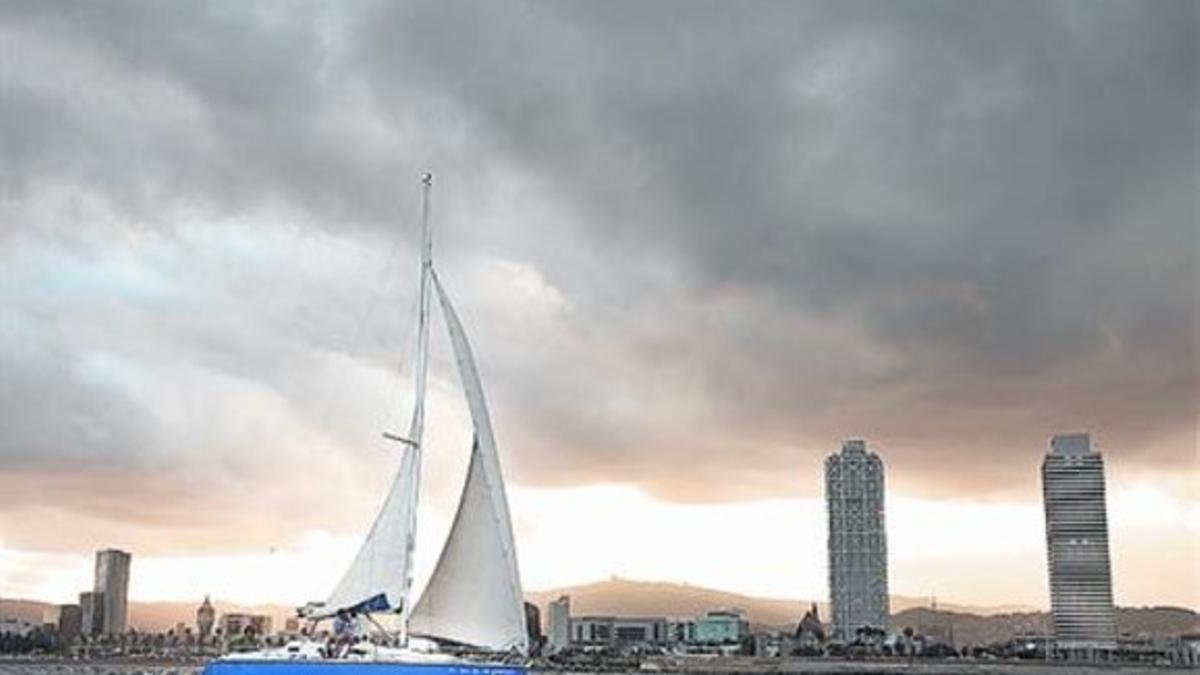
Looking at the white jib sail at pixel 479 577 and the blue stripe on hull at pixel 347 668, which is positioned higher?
the white jib sail at pixel 479 577

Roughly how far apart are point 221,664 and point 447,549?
9778 mm

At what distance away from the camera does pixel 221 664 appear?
56625 mm

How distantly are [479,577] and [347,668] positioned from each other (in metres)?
6.90

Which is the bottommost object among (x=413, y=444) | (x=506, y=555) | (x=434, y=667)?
(x=434, y=667)

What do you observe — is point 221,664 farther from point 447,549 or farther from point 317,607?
point 447,549

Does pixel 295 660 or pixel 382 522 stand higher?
pixel 382 522

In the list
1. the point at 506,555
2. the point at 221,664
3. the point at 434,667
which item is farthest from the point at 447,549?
the point at 221,664

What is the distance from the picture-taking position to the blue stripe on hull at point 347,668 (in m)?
53.8

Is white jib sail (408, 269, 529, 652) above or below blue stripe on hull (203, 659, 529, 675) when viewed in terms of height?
above

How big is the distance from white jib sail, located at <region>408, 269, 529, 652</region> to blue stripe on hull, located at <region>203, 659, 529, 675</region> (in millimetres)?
1836

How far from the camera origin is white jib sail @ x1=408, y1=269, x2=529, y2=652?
5788 centimetres

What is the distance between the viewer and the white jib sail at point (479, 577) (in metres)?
57.9

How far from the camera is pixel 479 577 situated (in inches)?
2290

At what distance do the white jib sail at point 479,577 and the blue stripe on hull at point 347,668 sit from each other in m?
1.84
